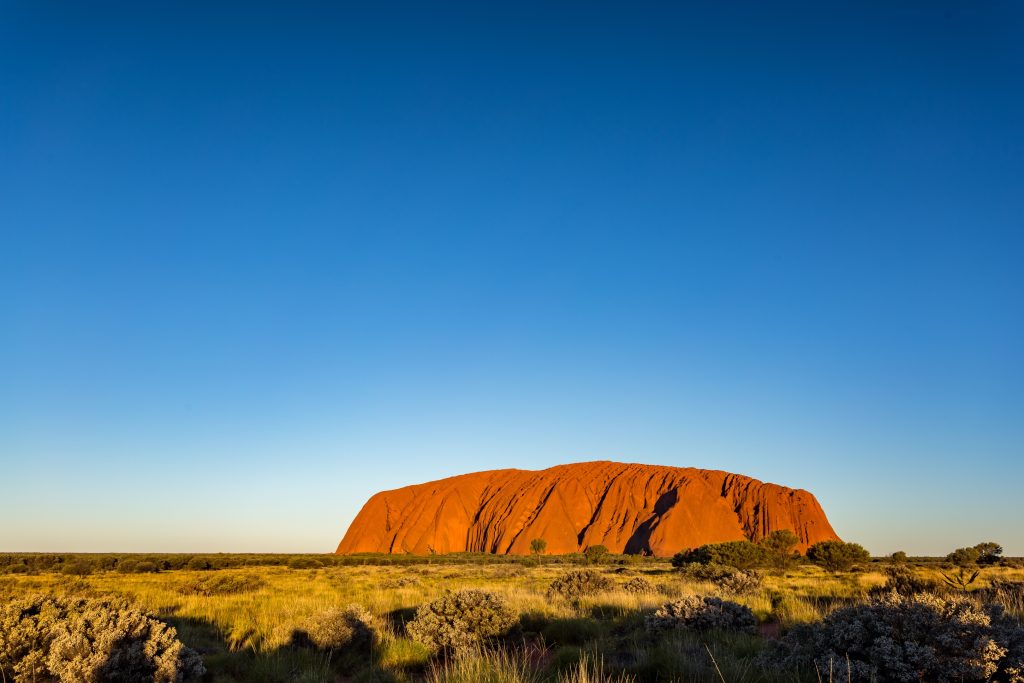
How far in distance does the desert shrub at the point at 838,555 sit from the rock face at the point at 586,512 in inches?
1551

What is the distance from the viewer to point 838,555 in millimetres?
36531

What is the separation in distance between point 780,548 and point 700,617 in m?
28.9

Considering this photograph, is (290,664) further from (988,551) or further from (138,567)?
(988,551)

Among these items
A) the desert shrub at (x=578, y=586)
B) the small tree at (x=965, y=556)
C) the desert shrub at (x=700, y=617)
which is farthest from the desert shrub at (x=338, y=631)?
the small tree at (x=965, y=556)

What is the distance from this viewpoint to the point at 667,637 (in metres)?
9.01

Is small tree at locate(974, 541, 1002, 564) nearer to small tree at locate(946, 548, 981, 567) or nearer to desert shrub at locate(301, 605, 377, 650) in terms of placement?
small tree at locate(946, 548, 981, 567)

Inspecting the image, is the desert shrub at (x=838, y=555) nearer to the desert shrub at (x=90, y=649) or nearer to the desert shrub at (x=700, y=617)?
the desert shrub at (x=700, y=617)

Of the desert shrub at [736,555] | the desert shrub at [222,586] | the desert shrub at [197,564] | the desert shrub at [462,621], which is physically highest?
the desert shrub at [462,621]

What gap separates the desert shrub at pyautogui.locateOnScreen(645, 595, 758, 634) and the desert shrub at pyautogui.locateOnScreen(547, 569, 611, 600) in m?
5.60

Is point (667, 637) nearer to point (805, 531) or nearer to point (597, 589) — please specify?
point (597, 589)

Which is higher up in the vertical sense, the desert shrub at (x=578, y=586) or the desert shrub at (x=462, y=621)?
the desert shrub at (x=462, y=621)

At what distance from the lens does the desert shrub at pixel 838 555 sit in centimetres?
3650

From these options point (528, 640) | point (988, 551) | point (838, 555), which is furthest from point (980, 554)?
point (528, 640)

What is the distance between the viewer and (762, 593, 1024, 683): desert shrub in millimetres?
5520
